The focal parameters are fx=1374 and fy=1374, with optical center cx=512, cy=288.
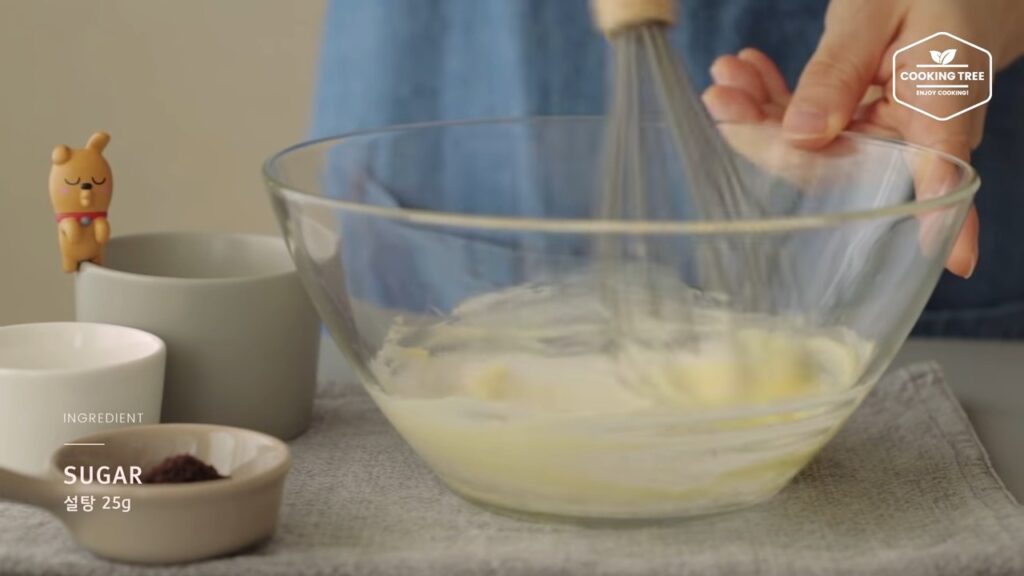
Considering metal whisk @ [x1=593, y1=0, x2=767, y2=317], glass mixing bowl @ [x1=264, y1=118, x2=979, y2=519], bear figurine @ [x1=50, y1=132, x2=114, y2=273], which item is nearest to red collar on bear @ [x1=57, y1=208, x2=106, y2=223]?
bear figurine @ [x1=50, y1=132, x2=114, y2=273]

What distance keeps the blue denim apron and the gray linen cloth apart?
295 mm

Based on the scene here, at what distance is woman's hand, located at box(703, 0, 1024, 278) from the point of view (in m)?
0.68

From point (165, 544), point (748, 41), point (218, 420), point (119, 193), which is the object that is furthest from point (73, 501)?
point (119, 193)

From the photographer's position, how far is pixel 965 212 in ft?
1.78

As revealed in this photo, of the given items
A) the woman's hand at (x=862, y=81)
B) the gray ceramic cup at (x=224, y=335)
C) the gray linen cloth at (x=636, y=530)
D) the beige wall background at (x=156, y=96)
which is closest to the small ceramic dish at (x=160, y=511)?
the gray linen cloth at (x=636, y=530)

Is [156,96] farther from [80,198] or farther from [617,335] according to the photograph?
[617,335]

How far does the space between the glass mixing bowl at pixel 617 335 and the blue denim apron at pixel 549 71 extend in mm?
298

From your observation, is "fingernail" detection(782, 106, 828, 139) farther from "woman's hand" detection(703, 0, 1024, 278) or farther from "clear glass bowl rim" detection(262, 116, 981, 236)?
"clear glass bowl rim" detection(262, 116, 981, 236)

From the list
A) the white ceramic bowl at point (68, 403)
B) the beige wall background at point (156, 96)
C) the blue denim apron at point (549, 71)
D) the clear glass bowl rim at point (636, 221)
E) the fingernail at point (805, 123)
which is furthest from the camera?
the beige wall background at point (156, 96)

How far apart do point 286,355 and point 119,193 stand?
0.66 meters

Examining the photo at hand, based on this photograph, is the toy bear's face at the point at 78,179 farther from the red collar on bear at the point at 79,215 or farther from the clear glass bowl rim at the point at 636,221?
the clear glass bowl rim at the point at 636,221

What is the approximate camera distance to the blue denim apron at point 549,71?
860mm

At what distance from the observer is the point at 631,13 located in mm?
566

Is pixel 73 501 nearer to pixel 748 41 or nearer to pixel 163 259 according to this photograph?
pixel 163 259
